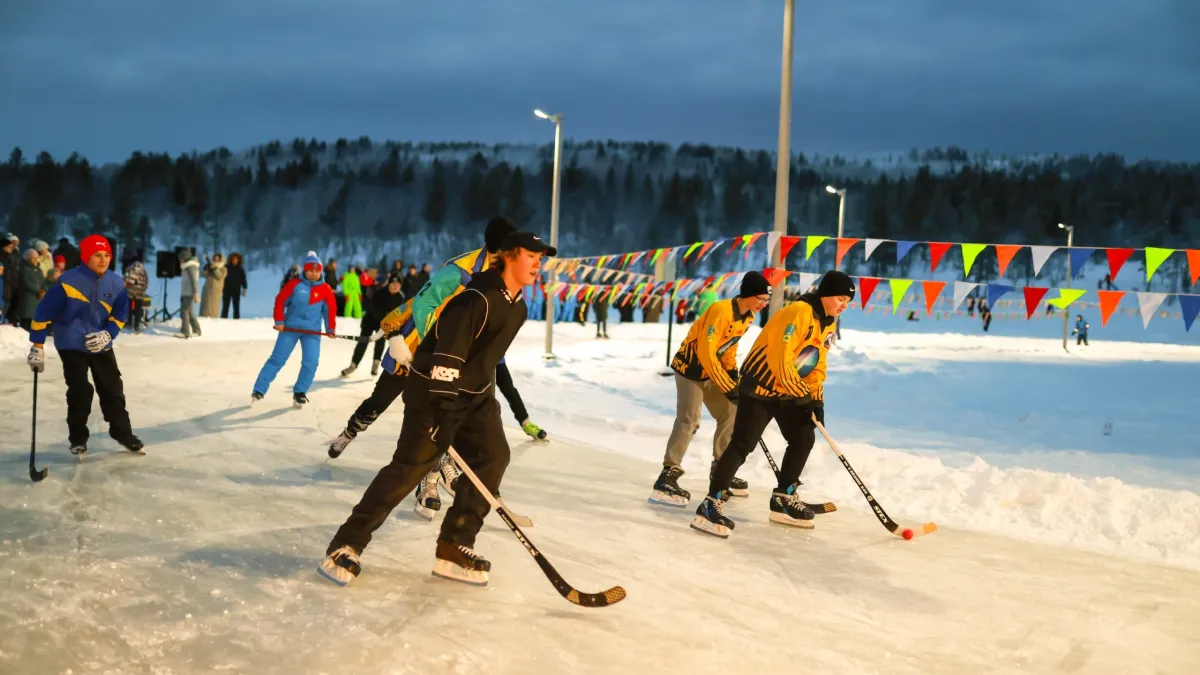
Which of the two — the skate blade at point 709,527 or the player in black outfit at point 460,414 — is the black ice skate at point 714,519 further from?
the player in black outfit at point 460,414

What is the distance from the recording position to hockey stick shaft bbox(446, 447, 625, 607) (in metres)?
4.51

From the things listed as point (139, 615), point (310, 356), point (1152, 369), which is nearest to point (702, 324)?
point (139, 615)

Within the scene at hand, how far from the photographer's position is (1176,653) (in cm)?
453

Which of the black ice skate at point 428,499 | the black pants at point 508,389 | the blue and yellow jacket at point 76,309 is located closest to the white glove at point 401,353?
the black ice skate at point 428,499

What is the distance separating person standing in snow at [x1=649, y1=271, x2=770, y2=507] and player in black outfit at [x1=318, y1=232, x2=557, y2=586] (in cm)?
214

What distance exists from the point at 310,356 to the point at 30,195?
94.5 meters

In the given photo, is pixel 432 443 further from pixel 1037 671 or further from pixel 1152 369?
pixel 1152 369

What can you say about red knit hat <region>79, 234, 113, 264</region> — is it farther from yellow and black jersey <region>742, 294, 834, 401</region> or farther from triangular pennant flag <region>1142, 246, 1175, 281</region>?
triangular pennant flag <region>1142, 246, 1175, 281</region>

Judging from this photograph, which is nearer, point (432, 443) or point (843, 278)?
point (432, 443)

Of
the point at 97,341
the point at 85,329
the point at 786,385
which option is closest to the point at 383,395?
the point at 97,341

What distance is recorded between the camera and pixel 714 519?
248 inches

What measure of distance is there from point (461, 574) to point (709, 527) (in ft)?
6.58

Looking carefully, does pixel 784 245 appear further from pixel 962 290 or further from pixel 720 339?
pixel 720 339

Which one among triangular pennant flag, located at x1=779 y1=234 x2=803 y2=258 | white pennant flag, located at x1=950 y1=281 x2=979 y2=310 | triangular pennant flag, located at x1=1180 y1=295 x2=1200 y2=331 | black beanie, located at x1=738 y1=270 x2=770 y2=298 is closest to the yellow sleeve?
black beanie, located at x1=738 y1=270 x2=770 y2=298
